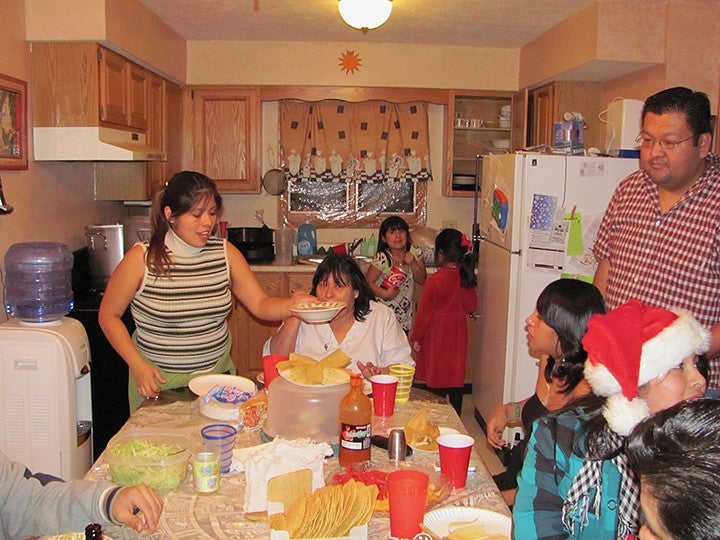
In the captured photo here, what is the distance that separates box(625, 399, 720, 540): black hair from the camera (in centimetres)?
72

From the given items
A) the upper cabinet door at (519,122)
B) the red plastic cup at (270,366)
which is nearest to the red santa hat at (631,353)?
the red plastic cup at (270,366)

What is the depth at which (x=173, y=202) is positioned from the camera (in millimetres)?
2451

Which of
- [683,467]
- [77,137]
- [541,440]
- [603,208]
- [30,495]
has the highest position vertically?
[77,137]

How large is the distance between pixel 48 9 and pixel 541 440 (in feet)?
10.3

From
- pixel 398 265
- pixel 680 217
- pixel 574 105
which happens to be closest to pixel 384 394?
pixel 680 217

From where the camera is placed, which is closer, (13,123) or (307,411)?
(307,411)

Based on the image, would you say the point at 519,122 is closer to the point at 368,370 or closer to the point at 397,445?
the point at 368,370

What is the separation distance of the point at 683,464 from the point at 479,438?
3556 millimetres

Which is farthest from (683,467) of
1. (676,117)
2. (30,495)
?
(676,117)

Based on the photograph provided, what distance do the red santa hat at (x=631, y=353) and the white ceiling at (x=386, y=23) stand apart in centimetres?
303

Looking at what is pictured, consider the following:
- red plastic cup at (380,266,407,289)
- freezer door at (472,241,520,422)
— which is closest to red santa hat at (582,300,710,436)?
freezer door at (472,241,520,422)

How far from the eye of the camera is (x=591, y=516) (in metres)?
1.35

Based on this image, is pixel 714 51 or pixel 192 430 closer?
pixel 192 430

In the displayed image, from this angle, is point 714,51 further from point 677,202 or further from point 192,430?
point 192,430
